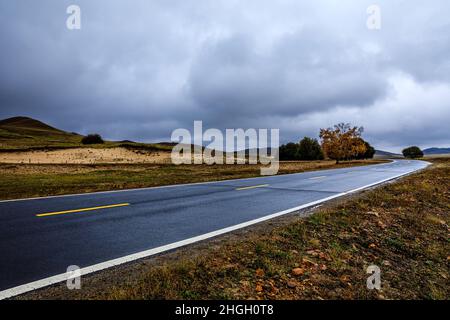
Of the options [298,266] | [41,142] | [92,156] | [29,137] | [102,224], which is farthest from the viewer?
[29,137]

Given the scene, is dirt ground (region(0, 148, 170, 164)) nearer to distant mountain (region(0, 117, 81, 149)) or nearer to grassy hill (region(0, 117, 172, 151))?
grassy hill (region(0, 117, 172, 151))

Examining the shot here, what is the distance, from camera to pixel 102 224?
6.20 m

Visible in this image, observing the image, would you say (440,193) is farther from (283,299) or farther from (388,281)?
(283,299)

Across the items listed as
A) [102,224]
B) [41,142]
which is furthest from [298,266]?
[41,142]

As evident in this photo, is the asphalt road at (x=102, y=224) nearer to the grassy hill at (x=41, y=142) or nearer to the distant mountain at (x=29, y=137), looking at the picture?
the grassy hill at (x=41, y=142)

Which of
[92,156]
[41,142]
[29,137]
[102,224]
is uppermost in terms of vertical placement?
[29,137]

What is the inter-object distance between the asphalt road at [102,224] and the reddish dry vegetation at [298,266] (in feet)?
2.41

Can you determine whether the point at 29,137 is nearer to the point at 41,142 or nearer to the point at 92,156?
the point at 41,142

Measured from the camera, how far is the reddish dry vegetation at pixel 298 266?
11.2 feet

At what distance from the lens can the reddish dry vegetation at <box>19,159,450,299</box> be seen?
3.41 m

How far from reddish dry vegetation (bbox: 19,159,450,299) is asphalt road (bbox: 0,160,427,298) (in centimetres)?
73

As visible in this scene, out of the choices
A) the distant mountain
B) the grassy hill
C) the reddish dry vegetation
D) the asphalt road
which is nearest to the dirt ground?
the grassy hill

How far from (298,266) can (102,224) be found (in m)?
4.46

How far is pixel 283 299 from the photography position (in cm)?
329
